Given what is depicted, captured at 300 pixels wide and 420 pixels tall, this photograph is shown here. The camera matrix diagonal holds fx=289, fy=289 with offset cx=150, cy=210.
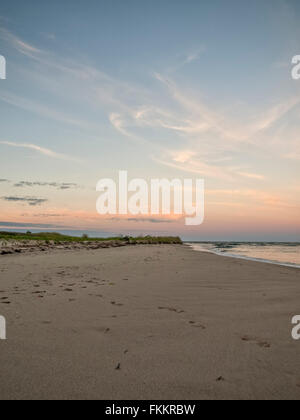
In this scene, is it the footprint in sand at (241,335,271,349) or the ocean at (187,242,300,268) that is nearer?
the footprint in sand at (241,335,271,349)

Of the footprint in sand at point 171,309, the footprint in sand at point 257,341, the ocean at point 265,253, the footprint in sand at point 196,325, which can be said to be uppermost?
the footprint in sand at point 257,341

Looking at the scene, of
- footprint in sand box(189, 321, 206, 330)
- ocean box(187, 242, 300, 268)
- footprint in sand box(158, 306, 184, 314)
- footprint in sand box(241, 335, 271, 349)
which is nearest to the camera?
footprint in sand box(241, 335, 271, 349)

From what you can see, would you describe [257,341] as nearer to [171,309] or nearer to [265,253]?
[171,309]

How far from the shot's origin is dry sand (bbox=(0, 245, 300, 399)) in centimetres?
221

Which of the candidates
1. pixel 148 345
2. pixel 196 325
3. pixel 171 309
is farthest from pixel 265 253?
pixel 148 345

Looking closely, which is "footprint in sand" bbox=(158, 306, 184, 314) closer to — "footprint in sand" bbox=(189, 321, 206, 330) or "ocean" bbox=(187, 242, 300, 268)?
"footprint in sand" bbox=(189, 321, 206, 330)

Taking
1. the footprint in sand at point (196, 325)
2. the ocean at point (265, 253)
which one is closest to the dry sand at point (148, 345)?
the footprint in sand at point (196, 325)

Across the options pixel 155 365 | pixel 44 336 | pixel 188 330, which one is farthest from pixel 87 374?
pixel 188 330

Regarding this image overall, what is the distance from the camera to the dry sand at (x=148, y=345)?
2.21 m

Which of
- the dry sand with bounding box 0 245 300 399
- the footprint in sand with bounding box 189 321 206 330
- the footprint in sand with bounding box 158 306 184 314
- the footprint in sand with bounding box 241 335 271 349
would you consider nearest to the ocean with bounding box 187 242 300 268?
the dry sand with bounding box 0 245 300 399

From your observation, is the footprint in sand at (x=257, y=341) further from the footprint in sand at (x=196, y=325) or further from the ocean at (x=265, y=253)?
the ocean at (x=265, y=253)

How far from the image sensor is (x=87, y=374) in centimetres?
237

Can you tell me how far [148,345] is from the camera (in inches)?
117

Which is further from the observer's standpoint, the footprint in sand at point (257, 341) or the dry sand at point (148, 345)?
the footprint in sand at point (257, 341)
